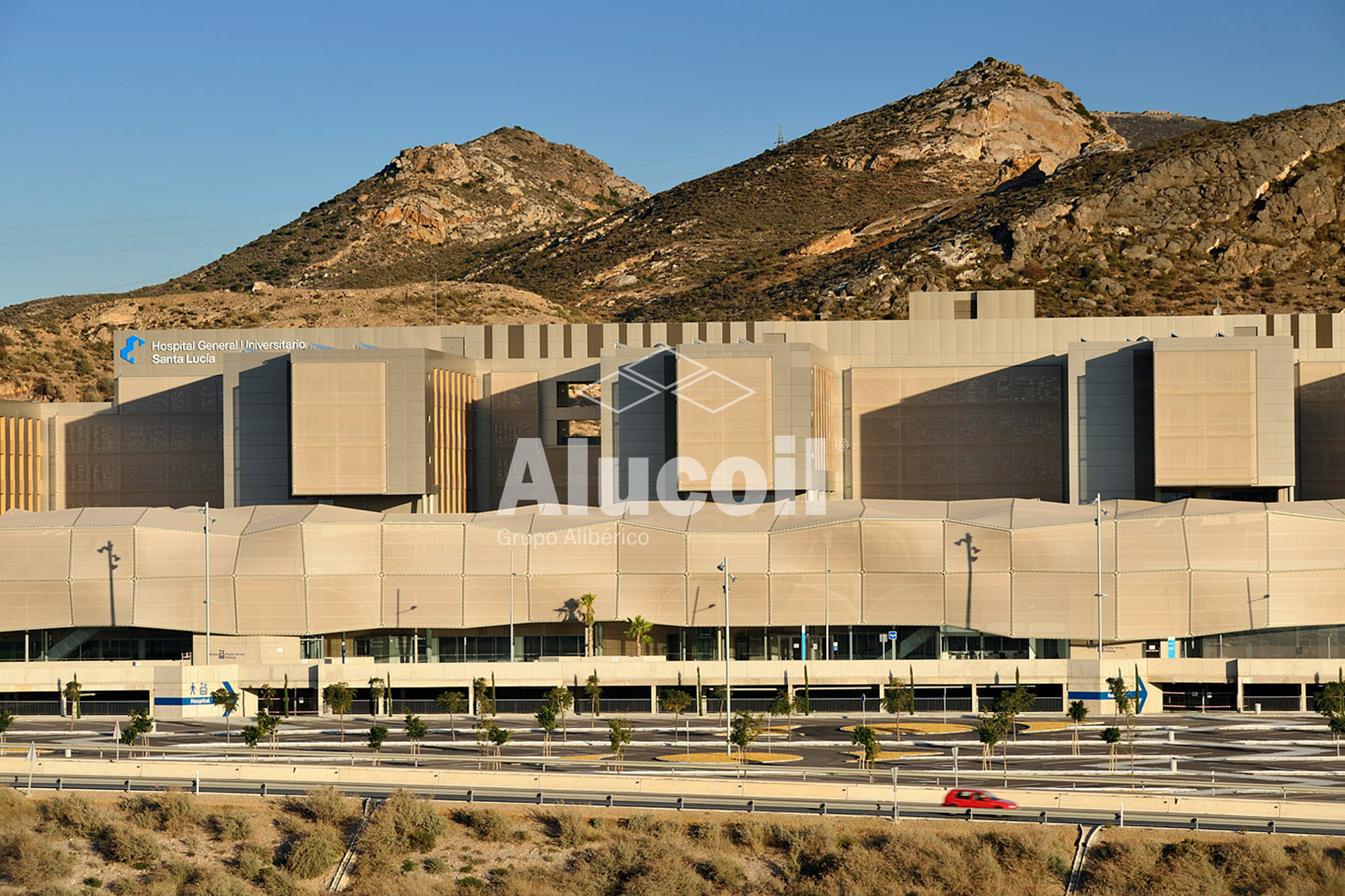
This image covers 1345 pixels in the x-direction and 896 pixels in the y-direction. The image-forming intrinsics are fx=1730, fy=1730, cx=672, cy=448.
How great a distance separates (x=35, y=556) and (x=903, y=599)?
195 feet

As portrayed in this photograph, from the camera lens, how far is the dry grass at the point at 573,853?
67938 millimetres

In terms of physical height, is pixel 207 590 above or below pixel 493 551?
below

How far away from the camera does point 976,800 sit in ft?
236

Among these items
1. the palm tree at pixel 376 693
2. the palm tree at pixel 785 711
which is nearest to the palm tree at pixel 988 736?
the palm tree at pixel 785 711

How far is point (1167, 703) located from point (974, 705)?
42.5 ft

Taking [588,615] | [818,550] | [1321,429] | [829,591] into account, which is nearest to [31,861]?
[588,615]

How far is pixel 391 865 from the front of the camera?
2899 inches

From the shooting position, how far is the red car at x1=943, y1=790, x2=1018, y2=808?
71688 millimetres

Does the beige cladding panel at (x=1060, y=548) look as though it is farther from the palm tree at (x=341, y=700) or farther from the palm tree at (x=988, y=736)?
the palm tree at (x=341, y=700)

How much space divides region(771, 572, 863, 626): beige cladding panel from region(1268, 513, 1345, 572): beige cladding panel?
27.5 meters

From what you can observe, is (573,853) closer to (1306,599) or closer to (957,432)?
(1306,599)

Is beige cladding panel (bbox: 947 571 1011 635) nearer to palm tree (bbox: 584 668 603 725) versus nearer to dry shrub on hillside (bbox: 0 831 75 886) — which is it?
palm tree (bbox: 584 668 603 725)

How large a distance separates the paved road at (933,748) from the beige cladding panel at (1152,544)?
11.4m

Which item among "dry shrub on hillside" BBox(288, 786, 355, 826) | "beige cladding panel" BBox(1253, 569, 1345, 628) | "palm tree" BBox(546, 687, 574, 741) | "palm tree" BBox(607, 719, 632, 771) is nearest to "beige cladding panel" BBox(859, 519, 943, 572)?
"beige cladding panel" BBox(1253, 569, 1345, 628)
